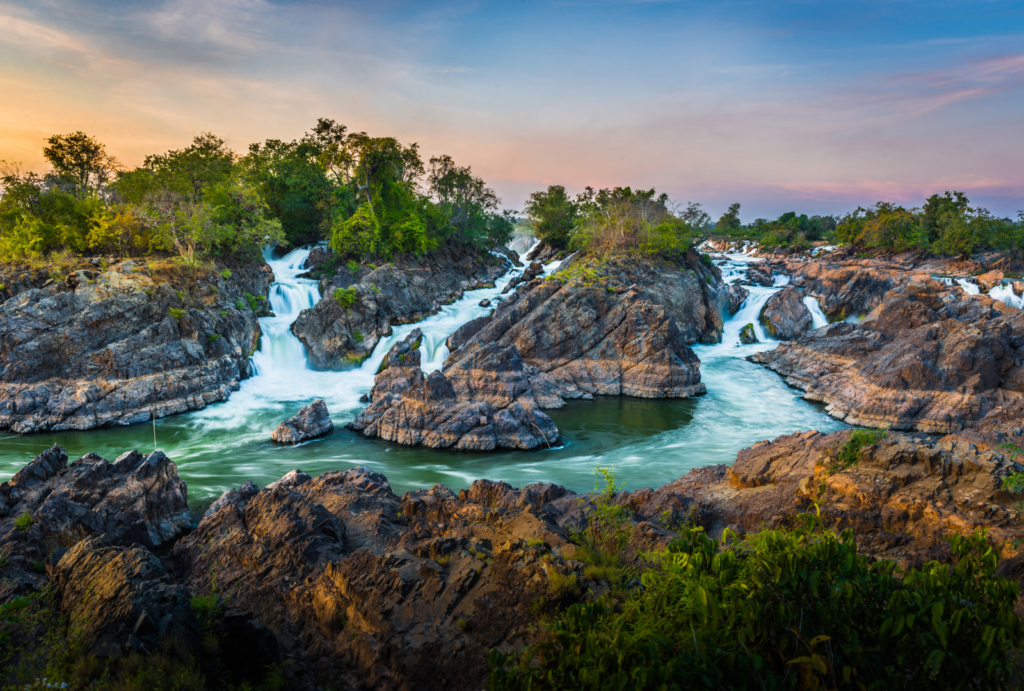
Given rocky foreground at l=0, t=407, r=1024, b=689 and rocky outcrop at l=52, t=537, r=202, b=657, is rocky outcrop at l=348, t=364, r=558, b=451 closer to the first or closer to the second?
rocky foreground at l=0, t=407, r=1024, b=689

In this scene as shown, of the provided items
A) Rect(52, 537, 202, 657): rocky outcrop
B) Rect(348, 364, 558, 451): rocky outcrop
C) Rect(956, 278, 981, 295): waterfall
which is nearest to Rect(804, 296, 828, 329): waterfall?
Rect(956, 278, 981, 295): waterfall

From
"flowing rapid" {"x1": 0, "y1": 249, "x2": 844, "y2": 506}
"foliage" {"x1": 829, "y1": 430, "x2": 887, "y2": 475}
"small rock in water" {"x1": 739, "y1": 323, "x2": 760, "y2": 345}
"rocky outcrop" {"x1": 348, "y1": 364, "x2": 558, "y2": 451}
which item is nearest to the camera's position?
"foliage" {"x1": 829, "y1": 430, "x2": 887, "y2": 475}

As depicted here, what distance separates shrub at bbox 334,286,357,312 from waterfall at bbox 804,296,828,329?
3197 cm

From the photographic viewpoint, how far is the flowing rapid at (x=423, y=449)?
57.3 ft

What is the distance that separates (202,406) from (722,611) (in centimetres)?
2594

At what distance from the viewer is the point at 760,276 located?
48125 millimetres

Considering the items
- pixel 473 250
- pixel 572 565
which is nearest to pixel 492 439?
pixel 572 565

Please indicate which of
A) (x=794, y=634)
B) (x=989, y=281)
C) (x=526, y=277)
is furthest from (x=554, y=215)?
(x=794, y=634)

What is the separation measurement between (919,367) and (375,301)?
2933 cm

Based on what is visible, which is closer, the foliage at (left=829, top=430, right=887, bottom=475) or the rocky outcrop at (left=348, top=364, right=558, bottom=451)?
the foliage at (left=829, top=430, right=887, bottom=475)

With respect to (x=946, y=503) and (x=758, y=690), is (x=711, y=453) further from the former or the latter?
(x=758, y=690)

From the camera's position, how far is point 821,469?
10953 millimetres

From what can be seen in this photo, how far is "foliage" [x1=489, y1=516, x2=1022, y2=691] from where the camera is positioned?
3049 mm

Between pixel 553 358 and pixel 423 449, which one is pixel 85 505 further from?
pixel 553 358
